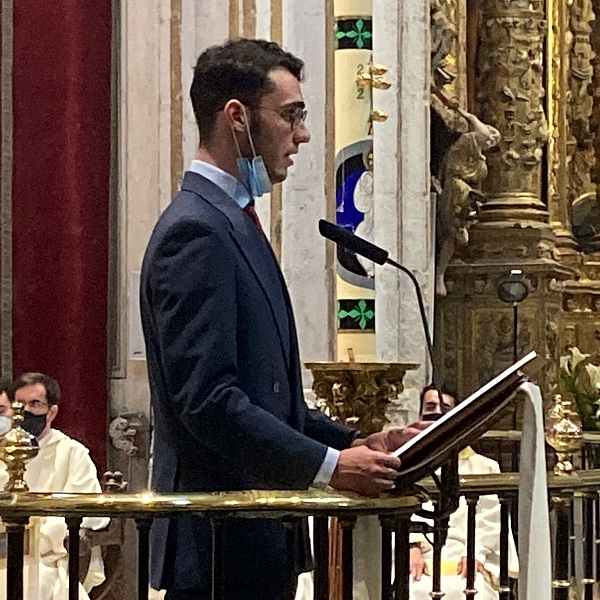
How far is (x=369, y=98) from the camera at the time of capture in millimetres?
7500

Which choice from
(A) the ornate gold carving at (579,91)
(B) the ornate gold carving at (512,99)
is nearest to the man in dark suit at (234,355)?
(B) the ornate gold carving at (512,99)

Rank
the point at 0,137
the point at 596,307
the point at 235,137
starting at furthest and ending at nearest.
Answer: the point at 596,307, the point at 0,137, the point at 235,137

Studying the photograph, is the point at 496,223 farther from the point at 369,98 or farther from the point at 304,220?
the point at 304,220

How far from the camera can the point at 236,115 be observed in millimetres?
2805

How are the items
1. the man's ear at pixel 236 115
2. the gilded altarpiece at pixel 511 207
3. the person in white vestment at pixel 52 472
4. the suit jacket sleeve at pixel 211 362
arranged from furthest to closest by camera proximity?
the gilded altarpiece at pixel 511 207 < the person in white vestment at pixel 52 472 < the man's ear at pixel 236 115 < the suit jacket sleeve at pixel 211 362

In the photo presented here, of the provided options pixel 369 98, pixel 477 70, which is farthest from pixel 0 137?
pixel 477 70

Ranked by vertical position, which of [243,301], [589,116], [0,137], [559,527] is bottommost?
[559,527]

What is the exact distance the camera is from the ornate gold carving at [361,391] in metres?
4.32

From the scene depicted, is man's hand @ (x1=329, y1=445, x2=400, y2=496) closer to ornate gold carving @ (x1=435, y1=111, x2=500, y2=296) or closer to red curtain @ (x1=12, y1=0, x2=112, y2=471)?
red curtain @ (x1=12, y1=0, x2=112, y2=471)

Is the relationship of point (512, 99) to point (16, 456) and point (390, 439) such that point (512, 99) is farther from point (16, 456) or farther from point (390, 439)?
point (16, 456)

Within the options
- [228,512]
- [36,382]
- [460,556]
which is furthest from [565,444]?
[36,382]

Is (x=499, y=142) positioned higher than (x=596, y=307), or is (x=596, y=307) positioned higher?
(x=499, y=142)

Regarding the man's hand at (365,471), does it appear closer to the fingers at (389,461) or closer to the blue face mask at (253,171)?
the fingers at (389,461)

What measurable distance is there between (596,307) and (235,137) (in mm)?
8523
